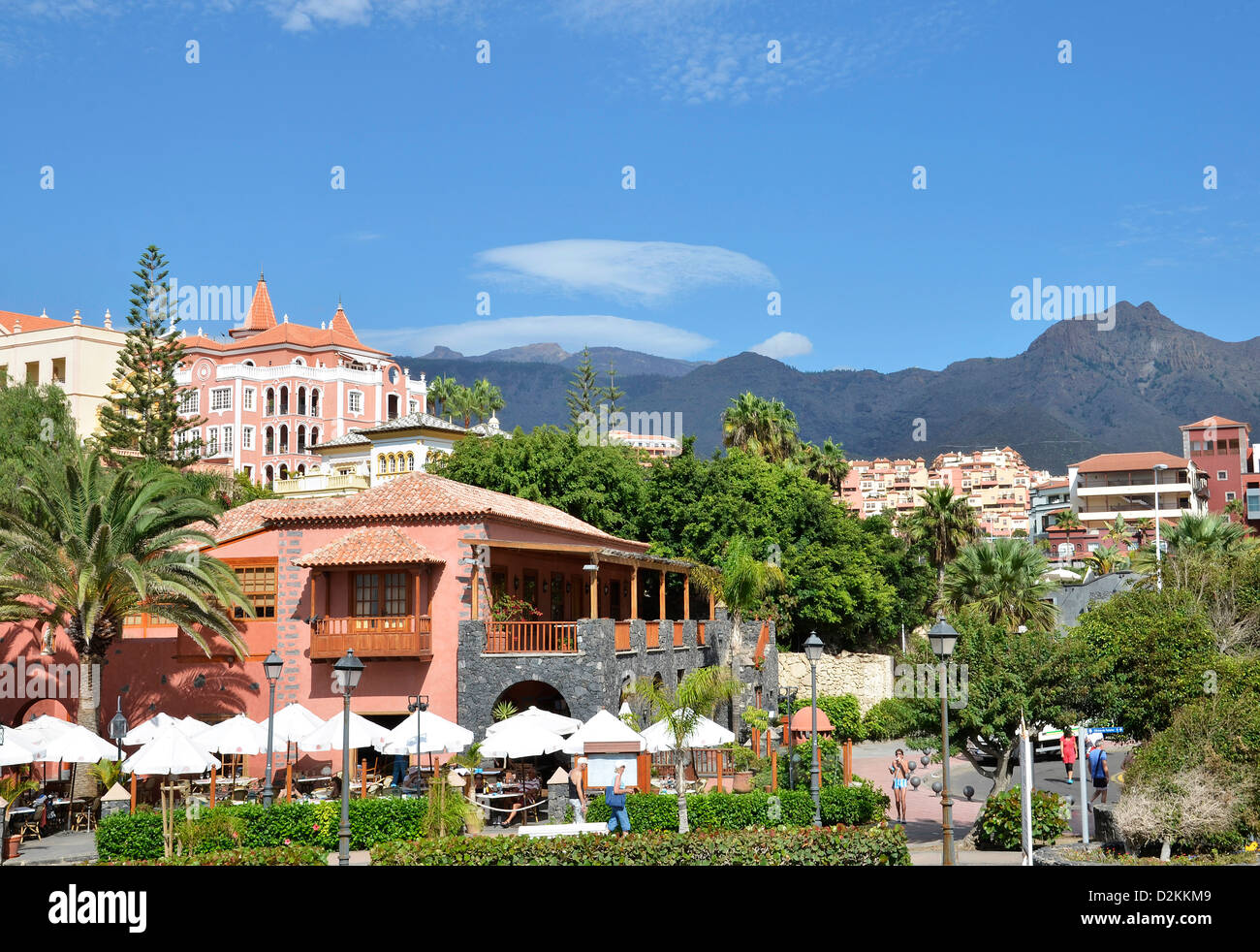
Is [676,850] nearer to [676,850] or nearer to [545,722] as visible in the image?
[676,850]

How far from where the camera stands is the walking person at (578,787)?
22.5 metres

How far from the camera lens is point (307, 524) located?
2952 cm

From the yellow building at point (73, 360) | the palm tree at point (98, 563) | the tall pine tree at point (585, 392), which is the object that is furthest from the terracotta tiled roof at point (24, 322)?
the palm tree at point (98, 563)

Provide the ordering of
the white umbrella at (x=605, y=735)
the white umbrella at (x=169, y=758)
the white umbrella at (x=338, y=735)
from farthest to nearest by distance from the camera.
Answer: the white umbrella at (x=338, y=735), the white umbrella at (x=605, y=735), the white umbrella at (x=169, y=758)

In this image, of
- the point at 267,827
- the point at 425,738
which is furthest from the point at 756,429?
the point at 267,827

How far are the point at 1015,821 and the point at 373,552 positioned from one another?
15297 millimetres

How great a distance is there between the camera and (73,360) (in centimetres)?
7969

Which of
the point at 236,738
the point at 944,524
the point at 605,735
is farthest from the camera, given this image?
the point at 944,524

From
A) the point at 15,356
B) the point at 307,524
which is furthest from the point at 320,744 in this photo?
the point at 15,356

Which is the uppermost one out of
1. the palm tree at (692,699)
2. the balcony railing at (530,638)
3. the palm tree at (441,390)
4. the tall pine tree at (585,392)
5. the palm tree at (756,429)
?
the palm tree at (441,390)

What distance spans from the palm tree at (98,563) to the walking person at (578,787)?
938cm

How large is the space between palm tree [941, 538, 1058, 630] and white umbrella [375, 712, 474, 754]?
62.5 ft

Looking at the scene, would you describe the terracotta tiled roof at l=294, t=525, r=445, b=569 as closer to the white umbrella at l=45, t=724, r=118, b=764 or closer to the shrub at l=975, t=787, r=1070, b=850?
the white umbrella at l=45, t=724, r=118, b=764

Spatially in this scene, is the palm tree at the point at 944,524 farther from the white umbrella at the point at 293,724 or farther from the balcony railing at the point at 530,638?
the white umbrella at the point at 293,724
